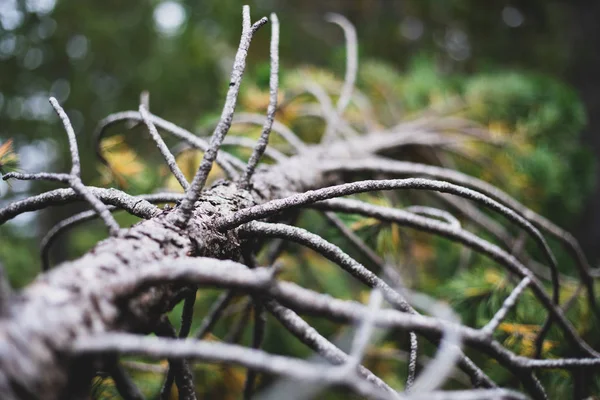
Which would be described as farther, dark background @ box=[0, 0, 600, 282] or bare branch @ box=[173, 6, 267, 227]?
dark background @ box=[0, 0, 600, 282]

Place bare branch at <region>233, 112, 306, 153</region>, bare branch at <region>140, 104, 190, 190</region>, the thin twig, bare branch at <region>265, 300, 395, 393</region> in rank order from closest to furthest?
1. bare branch at <region>265, 300, 395, 393</region>
2. bare branch at <region>140, 104, 190, 190</region>
3. bare branch at <region>233, 112, 306, 153</region>
4. the thin twig

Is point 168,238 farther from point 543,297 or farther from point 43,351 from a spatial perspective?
point 543,297

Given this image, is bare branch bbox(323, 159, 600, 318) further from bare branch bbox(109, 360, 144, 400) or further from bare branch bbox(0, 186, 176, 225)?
bare branch bbox(109, 360, 144, 400)

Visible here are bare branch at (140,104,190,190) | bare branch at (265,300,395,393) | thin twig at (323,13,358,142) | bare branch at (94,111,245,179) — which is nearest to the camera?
bare branch at (265,300,395,393)

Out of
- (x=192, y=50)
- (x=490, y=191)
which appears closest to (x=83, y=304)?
(x=490, y=191)

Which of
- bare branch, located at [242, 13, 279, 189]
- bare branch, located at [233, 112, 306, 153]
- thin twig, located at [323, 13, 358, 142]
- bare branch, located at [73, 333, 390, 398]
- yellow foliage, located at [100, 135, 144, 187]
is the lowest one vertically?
bare branch, located at [73, 333, 390, 398]

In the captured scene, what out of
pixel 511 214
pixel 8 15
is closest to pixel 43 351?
pixel 511 214

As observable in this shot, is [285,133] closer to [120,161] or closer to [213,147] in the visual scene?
[120,161]

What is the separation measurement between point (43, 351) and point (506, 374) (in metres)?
1.02

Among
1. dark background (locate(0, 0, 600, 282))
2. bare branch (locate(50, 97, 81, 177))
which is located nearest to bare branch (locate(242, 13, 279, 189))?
bare branch (locate(50, 97, 81, 177))

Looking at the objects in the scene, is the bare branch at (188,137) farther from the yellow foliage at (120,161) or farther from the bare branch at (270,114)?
the yellow foliage at (120,161)

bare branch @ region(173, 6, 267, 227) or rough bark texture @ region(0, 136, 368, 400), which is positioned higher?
bare branch @ region(173, 6, 267, 227)

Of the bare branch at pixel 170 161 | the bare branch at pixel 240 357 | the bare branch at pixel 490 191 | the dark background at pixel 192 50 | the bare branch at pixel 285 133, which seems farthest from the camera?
the dark background at pixel 192 50

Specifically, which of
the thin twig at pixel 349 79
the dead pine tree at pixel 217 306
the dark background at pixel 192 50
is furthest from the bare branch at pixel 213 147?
the dark background at pixel 192 50
